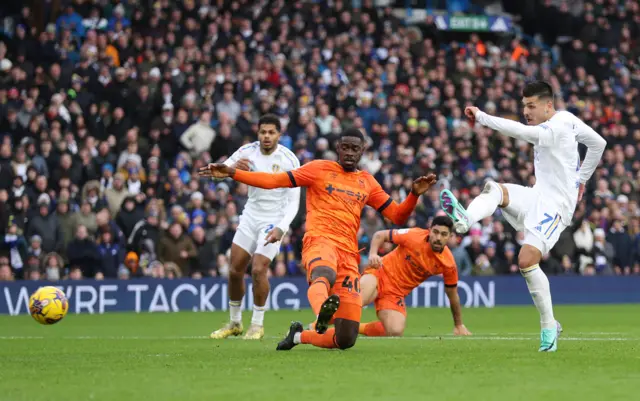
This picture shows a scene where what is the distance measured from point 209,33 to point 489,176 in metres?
7.19

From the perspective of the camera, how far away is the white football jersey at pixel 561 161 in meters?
11.4

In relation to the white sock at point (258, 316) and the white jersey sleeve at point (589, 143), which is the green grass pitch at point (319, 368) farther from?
the white jersey sleeve at point (589, 143)

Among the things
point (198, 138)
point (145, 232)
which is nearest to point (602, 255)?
point (198, 138)

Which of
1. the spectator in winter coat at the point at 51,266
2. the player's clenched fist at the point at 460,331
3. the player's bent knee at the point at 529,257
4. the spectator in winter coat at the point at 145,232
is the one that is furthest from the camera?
the spectator in winter coat at the point at 145,232

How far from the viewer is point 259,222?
15.0 meters

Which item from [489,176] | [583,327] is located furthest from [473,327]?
[489,176]

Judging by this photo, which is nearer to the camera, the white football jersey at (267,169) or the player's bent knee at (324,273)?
the player's bent knee at (324,273)

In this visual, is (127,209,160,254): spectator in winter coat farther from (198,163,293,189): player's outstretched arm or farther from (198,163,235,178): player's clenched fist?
(198,163,235,178): player's clenched fist

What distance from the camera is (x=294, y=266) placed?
80.1 feet

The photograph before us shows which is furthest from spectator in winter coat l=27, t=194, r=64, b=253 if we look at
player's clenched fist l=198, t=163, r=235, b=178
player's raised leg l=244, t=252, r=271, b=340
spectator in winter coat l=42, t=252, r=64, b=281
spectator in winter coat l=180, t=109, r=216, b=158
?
player's clenched fist l=198, t=163, r=235, b=178

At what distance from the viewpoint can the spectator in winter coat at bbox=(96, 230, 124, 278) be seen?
22.7 meters

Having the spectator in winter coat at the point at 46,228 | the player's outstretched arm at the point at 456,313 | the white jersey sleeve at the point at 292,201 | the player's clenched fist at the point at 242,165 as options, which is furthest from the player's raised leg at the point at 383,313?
the spectator in winter coat at the point at 46,228

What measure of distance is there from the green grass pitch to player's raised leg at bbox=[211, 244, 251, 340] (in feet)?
1.80

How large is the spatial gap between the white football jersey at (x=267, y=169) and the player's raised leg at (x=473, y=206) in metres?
3.74
